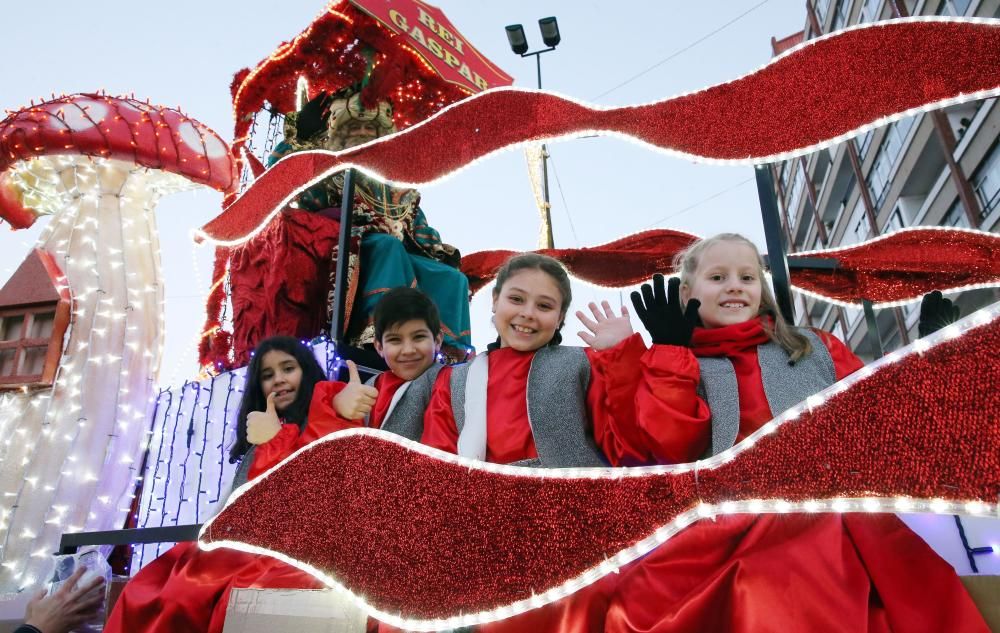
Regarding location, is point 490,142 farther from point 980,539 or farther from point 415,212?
point 415,212

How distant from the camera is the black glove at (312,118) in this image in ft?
15.0

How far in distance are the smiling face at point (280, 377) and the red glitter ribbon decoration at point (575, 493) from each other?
134 centimetres

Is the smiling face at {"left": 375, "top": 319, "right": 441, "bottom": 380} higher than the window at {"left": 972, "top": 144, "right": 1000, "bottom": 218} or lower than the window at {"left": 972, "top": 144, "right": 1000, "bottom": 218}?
lower

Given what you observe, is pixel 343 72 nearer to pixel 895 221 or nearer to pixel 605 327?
pixel 605 327

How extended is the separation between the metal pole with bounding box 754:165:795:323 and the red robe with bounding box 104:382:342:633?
Result: 1655 mm

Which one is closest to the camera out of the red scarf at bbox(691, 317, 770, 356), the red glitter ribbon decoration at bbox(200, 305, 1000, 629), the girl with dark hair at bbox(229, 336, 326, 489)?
the red glitter ribbon decoration at bbox(200, 305, 1000, 629)

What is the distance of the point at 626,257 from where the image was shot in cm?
345

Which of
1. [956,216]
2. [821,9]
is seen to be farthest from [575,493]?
[821,9]

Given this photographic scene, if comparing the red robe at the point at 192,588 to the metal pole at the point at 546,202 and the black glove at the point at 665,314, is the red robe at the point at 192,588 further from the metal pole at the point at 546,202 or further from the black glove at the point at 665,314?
the metal pole at the point at 546,202

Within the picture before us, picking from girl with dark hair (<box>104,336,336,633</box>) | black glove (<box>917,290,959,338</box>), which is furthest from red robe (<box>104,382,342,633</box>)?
black glove (<box>917,290,959,338</box>)

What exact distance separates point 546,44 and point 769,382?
662cm

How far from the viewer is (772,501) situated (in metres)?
0.82

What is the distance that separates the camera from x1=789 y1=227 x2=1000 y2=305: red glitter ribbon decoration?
307 cm

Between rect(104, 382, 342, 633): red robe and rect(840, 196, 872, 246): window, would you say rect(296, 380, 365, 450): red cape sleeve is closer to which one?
rect(104, 382, 342, 633): red robe
